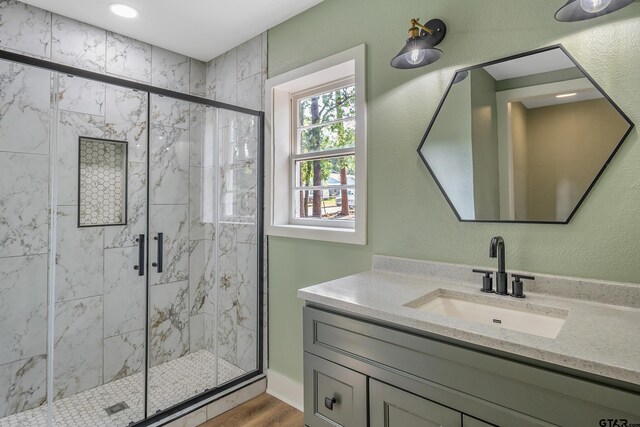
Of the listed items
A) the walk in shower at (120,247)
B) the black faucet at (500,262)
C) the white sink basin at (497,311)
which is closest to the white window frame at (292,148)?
the walk in shower at (120,247)

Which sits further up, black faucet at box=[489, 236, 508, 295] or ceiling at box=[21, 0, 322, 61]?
ceiling at box=[21, 0, 322, 61]

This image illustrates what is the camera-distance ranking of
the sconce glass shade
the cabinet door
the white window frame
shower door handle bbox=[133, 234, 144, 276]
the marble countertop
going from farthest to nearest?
shower door handle bbox=[133, 234, 144, 276]
the white window frame
the sconce glass shade
the cabinet door
the marble countertop

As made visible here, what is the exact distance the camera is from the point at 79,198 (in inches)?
89.2

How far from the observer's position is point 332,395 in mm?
1366

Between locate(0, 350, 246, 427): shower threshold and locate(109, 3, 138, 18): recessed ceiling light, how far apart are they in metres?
2.41

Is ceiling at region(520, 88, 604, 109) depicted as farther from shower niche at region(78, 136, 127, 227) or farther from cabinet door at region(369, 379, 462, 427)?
shower niche at region(78, 136, 127, 227)

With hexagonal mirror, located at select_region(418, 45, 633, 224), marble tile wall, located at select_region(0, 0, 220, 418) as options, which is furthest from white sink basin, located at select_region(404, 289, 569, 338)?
marble tile wall, located at select_region(0, 0, 220, 418)

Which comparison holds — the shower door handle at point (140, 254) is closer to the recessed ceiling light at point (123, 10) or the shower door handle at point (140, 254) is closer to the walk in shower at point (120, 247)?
the walk in shower at point (120, 247)

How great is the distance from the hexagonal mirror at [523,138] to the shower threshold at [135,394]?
2073 millimetres

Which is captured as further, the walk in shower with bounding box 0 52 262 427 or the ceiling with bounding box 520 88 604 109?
the walk in shower with bounding box 0 52 262 427

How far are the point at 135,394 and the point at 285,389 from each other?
0.98 m

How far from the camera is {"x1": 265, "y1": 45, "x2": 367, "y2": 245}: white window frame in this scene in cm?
198

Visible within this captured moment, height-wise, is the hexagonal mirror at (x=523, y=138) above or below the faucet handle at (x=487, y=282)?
above

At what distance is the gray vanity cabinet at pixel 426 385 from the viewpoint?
0.85 m
